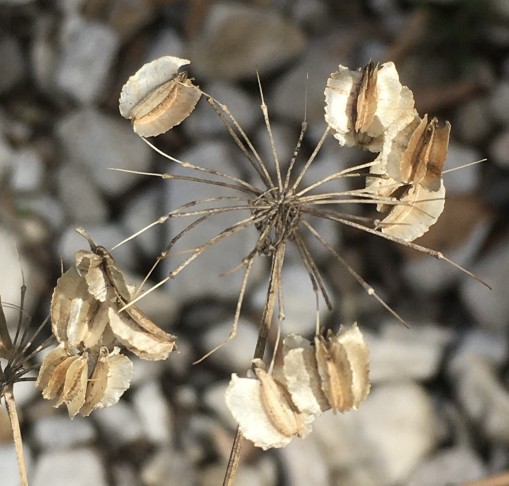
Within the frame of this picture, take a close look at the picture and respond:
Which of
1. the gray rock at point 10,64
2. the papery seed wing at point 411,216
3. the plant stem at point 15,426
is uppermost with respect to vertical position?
the papery seed wing at point 411,216

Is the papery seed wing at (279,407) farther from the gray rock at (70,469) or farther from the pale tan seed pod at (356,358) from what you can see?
the gray rock at (70,469)

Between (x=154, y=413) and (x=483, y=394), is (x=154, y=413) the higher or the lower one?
the lower one

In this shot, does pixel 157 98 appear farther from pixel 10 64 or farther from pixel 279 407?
pixel 10 64

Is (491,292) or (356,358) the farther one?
(491,292)

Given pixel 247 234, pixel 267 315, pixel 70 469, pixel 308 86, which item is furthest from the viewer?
pixel 308 86

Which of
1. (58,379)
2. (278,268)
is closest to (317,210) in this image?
(278,268)

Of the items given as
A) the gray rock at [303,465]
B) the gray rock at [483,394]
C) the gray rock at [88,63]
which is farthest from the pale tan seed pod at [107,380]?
the gray rock at [88,63]
